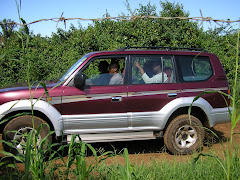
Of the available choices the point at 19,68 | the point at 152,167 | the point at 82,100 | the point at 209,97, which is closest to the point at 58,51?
the point at 19,68

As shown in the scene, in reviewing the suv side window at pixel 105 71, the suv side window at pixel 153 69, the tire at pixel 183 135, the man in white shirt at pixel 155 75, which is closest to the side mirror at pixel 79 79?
the suv side window at pixel 105 71

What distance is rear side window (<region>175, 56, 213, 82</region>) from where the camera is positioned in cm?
576

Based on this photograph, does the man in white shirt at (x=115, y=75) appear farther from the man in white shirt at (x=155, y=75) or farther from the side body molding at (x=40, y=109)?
the side body molding at (x=40, y=109)

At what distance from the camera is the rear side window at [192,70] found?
5762mm

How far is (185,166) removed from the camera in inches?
148

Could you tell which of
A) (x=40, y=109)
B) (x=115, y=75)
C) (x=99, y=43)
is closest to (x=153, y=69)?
(x=115, y=75)

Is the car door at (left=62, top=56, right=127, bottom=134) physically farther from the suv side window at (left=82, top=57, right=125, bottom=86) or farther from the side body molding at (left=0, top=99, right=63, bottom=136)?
the side body molding at (left=0, top=99, right=63, bottom=136)

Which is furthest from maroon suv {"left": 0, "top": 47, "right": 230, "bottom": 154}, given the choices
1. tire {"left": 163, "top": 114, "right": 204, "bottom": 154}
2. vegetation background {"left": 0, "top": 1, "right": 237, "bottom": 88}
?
vegetation background {"left": 0, "top": 1, "right": 237, "bottom": 88}

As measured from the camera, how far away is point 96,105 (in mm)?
5184

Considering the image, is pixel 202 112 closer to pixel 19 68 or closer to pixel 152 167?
pixel 152 167

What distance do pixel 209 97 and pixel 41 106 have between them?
312 cm

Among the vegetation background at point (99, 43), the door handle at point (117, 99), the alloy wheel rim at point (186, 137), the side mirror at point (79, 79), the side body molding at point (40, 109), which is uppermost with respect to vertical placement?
the vegetation background at point (99, 43)

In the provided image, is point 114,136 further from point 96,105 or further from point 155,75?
point 155,75

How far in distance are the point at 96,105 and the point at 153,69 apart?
1333mm
